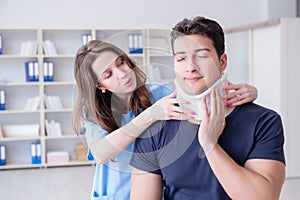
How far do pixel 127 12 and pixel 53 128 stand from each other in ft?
4.74

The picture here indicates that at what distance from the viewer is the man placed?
1.07 metres

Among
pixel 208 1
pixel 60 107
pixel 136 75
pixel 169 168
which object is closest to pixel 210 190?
pixel 169 168

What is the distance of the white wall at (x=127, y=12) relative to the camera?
5254 millimetres

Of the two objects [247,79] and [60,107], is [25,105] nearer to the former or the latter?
[60,107]

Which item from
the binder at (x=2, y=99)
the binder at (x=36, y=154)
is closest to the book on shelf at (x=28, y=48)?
the binder at (x=2, y=99)

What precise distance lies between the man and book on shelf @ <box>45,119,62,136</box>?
4.14 meters

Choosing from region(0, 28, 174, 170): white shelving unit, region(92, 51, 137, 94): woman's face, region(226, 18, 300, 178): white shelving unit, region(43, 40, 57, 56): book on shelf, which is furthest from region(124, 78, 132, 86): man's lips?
region(43, 40, 57, 56): book on shelf

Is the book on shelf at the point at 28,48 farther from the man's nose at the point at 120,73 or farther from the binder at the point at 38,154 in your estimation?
the man's nose at the point at 120,73

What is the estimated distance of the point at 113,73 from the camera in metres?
1.04

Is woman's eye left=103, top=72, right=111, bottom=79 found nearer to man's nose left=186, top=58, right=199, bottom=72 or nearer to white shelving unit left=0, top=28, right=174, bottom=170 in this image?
man's nose left=186, top=58, right=199, bottom=72

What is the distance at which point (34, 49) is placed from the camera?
5211 millimetres

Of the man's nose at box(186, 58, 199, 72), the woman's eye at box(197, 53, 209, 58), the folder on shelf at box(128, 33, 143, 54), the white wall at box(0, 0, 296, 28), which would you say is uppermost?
the white wall at box(0, 0, 296, 28)

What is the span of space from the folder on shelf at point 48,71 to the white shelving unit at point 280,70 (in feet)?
6.52

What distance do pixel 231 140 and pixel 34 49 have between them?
426 centimetres
